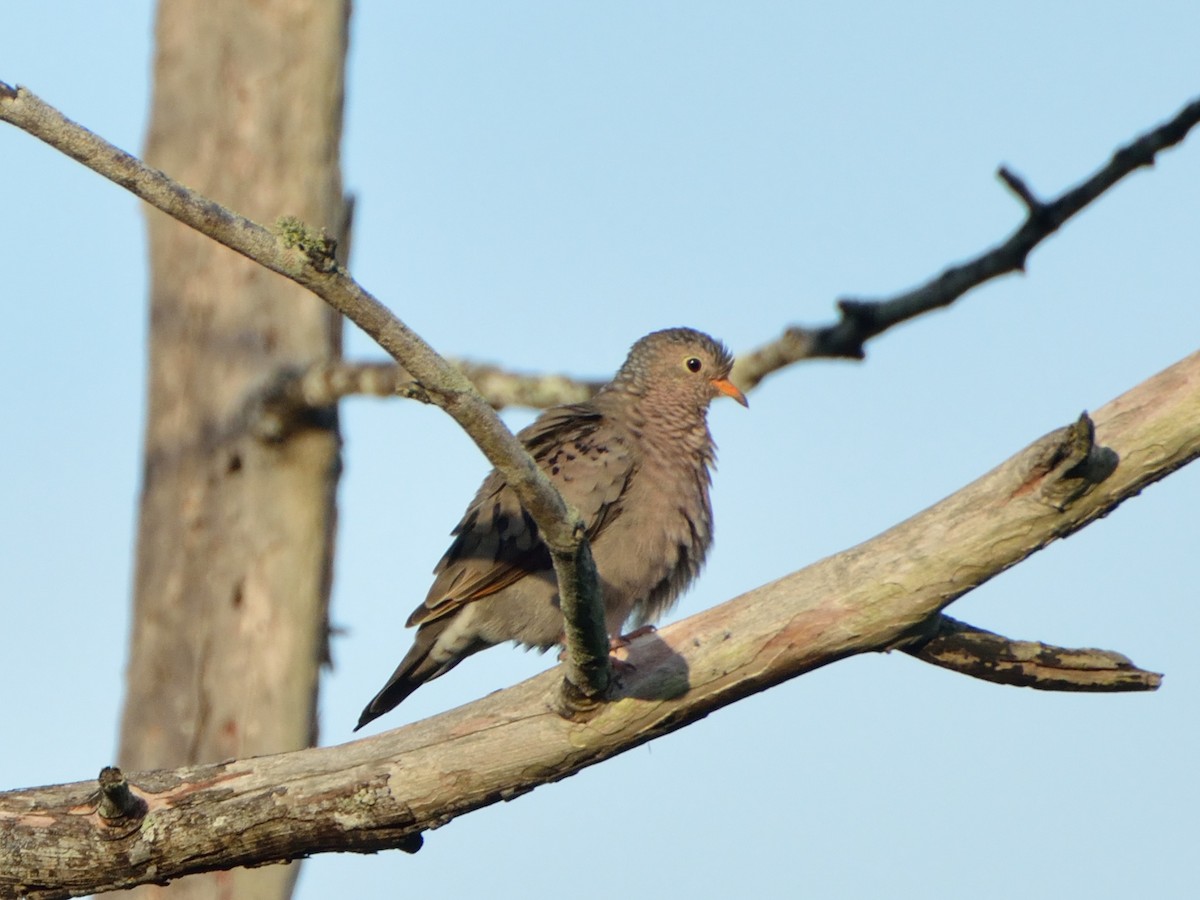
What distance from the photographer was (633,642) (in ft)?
14.2

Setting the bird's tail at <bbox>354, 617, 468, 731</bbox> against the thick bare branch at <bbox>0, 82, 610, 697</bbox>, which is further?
the bird's tail at <bbox>354, 617, 468, 731</bbox>

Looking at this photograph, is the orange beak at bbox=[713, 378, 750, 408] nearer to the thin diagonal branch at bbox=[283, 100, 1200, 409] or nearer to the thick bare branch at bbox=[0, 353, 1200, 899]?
the thin diagonal branch at bbox=[283, 100, 1200, 409]

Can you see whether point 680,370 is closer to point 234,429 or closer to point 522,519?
point 522,519

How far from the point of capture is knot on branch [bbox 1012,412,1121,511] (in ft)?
11.9

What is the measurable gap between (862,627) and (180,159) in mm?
4423

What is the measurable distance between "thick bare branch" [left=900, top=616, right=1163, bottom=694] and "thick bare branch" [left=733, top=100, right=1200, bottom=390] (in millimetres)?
1088

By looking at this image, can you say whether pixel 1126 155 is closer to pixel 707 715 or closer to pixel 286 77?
pixel 707 715

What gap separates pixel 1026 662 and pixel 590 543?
1.87 m

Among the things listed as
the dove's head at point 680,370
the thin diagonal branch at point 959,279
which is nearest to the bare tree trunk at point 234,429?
the dove's head at point 680,370

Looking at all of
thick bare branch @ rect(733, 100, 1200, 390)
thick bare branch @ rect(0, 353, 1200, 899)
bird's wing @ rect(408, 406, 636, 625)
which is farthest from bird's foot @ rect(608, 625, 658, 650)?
thick bare branch @ rect(733, 100, 1200, 390)

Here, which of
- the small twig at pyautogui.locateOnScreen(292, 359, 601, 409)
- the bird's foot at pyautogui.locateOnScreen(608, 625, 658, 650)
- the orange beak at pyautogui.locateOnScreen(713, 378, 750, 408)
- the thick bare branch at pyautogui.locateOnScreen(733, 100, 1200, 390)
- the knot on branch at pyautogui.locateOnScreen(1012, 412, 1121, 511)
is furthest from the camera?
the orange beak at pyautogui.locateOnScreen(713, 378, 750, 408)

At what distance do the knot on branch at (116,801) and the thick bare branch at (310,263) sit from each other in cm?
129

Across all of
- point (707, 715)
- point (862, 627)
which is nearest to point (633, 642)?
point (707, 715)

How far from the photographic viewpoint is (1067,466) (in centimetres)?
368
